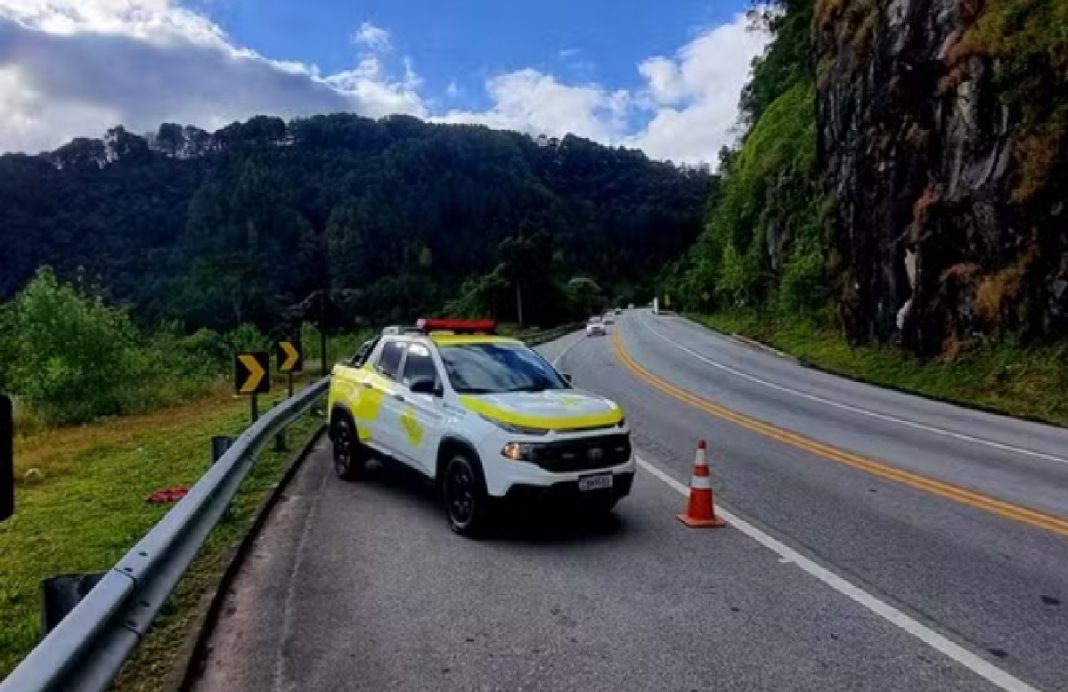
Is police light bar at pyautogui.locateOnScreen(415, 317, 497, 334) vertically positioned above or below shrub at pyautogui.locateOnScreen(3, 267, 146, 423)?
above

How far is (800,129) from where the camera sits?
46844 millimetres

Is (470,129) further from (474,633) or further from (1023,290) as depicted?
(474,633)

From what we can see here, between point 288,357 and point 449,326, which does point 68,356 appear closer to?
point 288,357

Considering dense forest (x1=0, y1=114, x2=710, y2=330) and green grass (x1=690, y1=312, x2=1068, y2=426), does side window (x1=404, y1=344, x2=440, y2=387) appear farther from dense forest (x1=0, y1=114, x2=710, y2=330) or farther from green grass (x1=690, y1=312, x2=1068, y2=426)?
dense forest (x1=0, y1=114, x2=710, y2=330)

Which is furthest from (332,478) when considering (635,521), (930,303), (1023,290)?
(930,303)

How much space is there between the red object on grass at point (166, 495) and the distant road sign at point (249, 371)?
2.58 metres

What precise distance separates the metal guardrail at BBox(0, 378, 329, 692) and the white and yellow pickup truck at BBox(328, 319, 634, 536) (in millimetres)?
2081

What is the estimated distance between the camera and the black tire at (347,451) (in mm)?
10211

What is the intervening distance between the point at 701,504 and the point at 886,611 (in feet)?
8.44

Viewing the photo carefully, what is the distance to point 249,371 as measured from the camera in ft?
40.9

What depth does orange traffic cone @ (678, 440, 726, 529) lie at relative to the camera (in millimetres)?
7969

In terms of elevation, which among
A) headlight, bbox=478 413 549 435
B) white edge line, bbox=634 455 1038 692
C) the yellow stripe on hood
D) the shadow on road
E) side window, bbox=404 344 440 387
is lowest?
the shadow on road

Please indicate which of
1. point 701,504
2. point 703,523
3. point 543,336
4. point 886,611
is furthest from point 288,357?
point 543,336

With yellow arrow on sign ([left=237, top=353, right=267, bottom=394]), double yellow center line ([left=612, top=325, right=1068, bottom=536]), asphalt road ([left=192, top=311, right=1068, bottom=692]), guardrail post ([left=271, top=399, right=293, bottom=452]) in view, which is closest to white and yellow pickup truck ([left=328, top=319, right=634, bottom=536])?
asphalt road ([left=192, top=311, right=1068, bottom=692])
